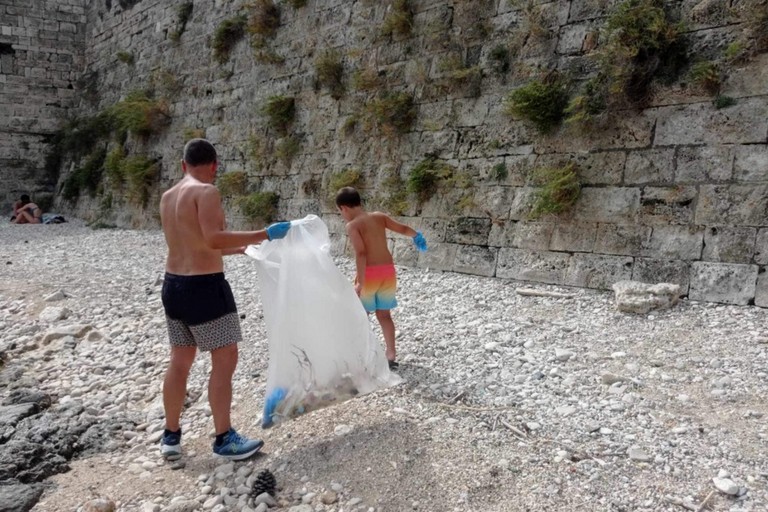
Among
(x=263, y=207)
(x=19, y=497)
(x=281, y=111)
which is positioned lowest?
(x=19, y=497)

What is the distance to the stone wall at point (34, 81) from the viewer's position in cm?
1555

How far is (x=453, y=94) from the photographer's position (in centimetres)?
691

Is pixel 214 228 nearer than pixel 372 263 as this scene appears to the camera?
Yes

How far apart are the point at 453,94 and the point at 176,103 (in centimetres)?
721

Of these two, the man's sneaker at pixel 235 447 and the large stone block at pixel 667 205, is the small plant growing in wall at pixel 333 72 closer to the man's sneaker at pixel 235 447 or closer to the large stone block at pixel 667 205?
the large stone block at pixel 667 205

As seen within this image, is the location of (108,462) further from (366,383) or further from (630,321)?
(630,321)

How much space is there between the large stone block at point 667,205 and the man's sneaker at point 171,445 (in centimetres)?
422

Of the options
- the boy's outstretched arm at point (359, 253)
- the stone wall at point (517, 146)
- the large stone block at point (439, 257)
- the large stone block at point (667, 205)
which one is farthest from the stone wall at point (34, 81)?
the large stone block at point (667, 205)

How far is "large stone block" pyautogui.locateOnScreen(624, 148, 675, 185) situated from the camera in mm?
5180

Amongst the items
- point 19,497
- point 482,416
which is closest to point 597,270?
point 482,416

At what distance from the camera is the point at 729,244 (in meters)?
4.79

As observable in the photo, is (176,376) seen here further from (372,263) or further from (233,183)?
(233,183)

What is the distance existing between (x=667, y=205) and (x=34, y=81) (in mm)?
16544

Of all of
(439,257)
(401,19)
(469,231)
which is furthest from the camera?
(401,19)
